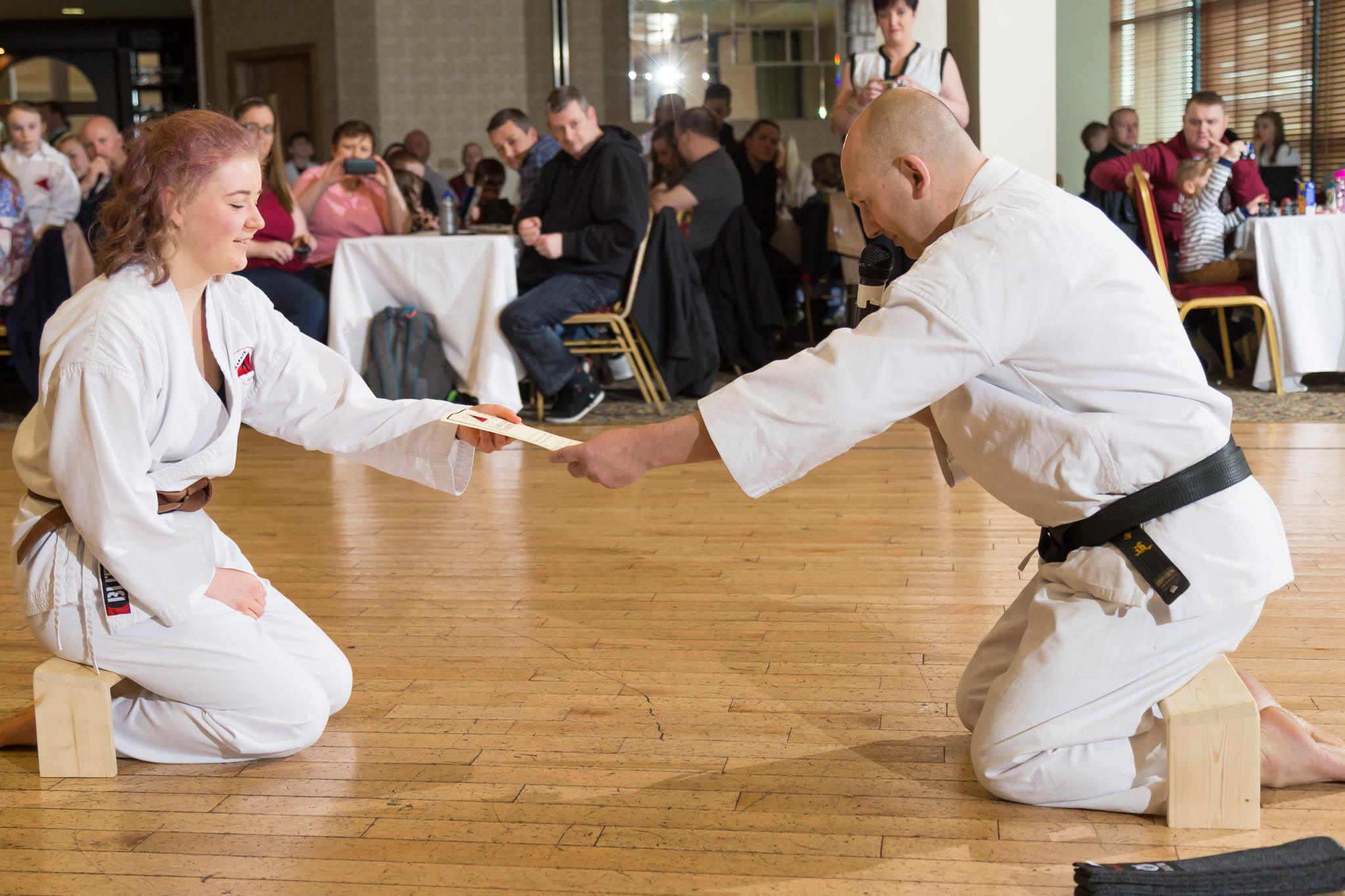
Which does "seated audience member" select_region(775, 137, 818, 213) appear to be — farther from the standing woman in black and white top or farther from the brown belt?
the brown belt

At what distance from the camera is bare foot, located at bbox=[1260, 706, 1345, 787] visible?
6.07ft

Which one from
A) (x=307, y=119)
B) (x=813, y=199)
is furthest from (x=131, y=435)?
(x=307, y=119)

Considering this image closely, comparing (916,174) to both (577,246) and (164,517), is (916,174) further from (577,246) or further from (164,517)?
(577,246)

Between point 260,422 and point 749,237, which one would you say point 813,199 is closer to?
point 749,237

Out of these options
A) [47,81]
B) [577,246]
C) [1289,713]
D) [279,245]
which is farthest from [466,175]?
[1289,713]

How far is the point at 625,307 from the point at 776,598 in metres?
2.78

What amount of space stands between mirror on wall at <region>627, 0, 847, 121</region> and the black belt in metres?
10.4

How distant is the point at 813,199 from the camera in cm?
700

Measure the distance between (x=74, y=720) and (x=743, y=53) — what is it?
10.5 meters

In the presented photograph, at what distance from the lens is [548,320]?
17.5 ft

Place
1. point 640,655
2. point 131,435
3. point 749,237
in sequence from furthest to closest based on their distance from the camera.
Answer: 1. point 749,237
2. point 640,655
3. point 131,435

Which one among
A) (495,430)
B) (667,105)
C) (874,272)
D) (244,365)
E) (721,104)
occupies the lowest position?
(495,430)

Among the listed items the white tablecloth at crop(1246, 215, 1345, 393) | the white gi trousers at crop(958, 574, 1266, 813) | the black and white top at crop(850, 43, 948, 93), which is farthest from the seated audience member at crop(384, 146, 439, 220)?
the white gi trousers at crop(958, 574, 1266, 813)

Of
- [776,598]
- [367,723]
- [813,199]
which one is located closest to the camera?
[367,723]
